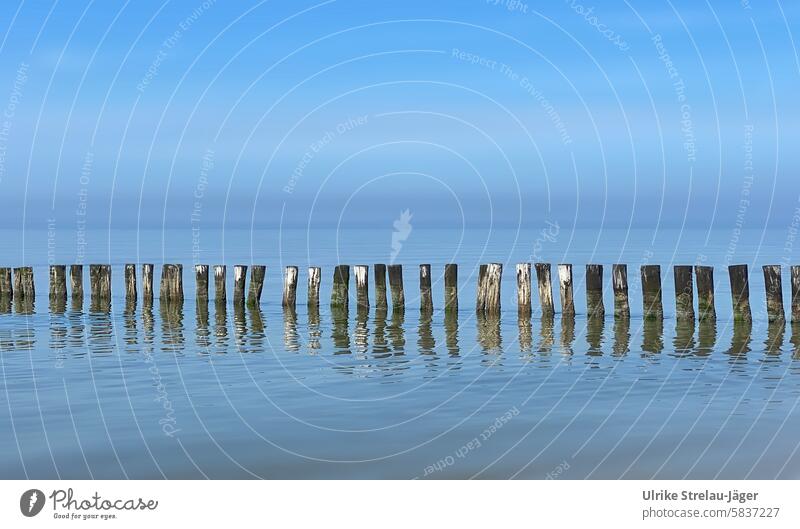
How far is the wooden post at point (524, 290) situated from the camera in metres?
23.0

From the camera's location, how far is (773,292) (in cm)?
2147

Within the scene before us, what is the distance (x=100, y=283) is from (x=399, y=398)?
58.4ft

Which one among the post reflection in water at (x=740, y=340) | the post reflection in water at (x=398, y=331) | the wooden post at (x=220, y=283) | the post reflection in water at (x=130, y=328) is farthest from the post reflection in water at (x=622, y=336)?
the wooden post at (x=220, y=283)

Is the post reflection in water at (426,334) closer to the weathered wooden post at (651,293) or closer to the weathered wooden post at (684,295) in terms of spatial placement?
the weathered wooden post at (651,293)

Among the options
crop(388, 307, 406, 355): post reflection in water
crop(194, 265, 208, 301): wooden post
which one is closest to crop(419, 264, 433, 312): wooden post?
crop(388, 307, 406, 355): post reflection in water

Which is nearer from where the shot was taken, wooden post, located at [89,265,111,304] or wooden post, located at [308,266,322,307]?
wooden post, located at [308,266,322,307]

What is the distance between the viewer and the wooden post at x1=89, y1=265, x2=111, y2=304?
28.8 meters

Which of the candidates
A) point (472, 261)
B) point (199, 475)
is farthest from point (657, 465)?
point (472, 261)

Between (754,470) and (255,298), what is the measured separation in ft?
61.8

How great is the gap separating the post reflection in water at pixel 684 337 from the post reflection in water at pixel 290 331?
286 inches

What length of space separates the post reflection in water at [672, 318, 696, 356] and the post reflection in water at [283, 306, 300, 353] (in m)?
7.25

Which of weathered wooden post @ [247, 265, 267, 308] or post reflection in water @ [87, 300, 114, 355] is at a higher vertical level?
weathered wooden post @ [247, 265, 267, 308]

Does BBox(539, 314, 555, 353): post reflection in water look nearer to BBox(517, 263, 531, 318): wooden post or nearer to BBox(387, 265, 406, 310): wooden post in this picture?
BBox(517, 263, 531, 318): wooden post

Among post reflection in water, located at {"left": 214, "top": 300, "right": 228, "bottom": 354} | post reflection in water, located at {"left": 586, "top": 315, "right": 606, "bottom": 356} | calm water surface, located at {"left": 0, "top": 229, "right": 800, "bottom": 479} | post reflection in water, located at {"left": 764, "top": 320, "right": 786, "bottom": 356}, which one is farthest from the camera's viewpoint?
post reflection in water, located at {"left": 214, "top": 300, "right": 228, "bottom": 354}
